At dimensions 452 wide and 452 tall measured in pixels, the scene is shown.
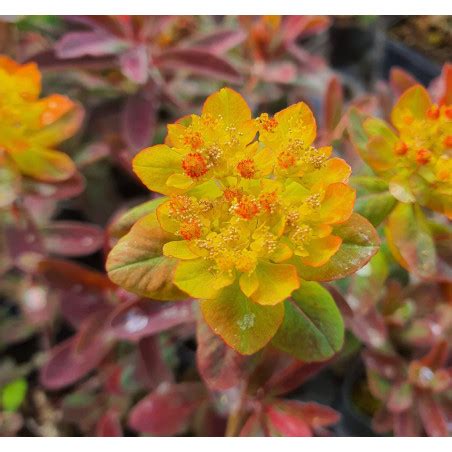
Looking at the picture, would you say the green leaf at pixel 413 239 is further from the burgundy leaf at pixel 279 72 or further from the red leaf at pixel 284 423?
the burgundy leaf at pixel 279 72

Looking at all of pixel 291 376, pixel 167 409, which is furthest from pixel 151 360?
pixel 291 376

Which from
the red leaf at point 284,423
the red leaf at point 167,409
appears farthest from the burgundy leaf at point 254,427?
the red leaf at point 167,409

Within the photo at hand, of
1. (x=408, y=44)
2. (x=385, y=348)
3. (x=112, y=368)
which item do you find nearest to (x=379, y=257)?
(x=385, y=348)

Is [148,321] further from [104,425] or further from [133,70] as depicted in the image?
[133,70]

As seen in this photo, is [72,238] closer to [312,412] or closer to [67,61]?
[67,61]
